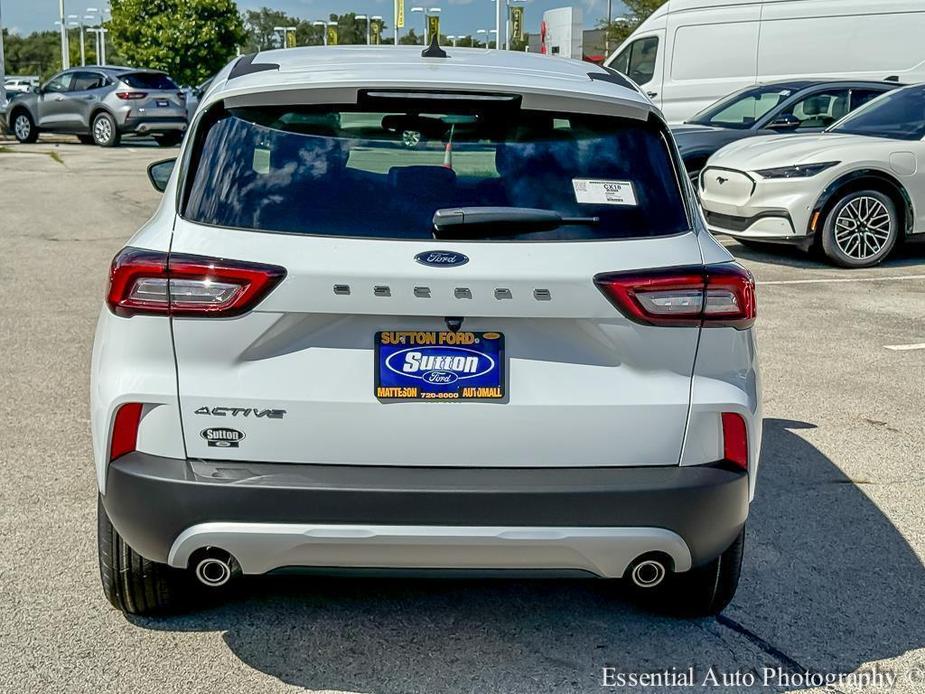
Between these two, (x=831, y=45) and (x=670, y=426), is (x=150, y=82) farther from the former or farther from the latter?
(x=670, y=426)

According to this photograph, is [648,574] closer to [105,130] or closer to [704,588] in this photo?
[704,588]

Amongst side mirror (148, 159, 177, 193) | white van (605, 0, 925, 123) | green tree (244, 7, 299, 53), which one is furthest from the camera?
green tree (244, 7, 299, 53)

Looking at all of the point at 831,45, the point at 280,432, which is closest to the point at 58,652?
the point at 280,432

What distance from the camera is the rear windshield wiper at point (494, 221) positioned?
306cm

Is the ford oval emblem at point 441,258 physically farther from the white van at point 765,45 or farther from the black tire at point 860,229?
the white van at point 765,45

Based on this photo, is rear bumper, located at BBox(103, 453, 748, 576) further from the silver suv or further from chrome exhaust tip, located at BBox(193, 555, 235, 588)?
the silver suv

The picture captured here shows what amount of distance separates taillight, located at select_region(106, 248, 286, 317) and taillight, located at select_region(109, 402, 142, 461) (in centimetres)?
25

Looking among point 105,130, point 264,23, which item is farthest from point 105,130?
point 264,23

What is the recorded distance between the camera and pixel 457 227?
3062 millimetres

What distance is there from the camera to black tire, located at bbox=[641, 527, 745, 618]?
3578mm

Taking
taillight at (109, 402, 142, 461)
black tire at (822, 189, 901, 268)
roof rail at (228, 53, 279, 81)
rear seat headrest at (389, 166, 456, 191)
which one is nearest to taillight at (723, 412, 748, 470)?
rear seat headrest at (389, 166, 456, 191)

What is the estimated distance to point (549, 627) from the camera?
366 centimetres

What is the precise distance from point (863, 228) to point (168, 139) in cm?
1983

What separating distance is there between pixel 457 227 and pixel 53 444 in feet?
10.0
